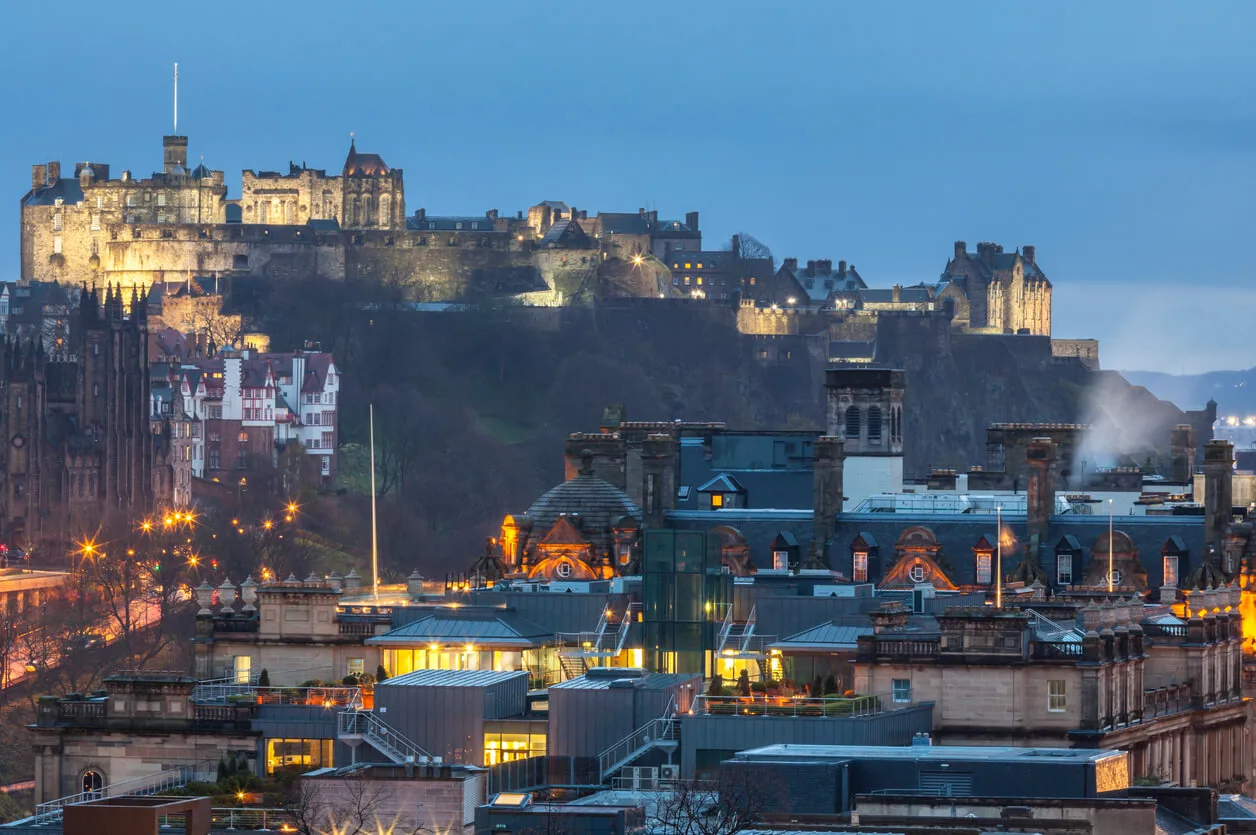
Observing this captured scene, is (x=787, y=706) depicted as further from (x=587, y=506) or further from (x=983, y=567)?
(x=587, y=506)

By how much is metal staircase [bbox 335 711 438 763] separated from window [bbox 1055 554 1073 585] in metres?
27.8

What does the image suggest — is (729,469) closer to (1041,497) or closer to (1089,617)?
(1041,497)

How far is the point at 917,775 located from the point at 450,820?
7.65 meters

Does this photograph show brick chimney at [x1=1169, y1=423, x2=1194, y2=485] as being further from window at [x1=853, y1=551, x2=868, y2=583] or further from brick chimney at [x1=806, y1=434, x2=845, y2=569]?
window at [x1=853, y1=551, x2=868, y2=583]

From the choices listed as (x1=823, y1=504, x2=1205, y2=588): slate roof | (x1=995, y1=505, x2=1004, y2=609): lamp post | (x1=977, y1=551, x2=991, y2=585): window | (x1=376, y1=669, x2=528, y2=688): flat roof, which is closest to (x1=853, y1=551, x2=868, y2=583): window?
(x1=823, y1=504, x2=1205, y2=588): slate roof

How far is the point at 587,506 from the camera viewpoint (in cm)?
8825

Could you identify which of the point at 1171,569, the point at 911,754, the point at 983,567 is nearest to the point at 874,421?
the point at 983,567

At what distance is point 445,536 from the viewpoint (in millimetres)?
178875

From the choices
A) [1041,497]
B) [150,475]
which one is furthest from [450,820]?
[150,475]

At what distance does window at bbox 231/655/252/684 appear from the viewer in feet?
232

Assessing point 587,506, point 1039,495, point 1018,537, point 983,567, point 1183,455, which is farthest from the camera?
point 1183,455

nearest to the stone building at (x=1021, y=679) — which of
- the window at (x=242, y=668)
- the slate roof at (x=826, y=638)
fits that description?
the slate roof at (x=826, y=638)

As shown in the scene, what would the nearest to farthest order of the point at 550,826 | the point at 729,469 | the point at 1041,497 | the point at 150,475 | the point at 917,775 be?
the point at 550,826 < the point at 917,775 < the point at 1041,497 < the point at 729,469 < the point at 150,475

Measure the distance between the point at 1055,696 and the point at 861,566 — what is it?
22.6 m
